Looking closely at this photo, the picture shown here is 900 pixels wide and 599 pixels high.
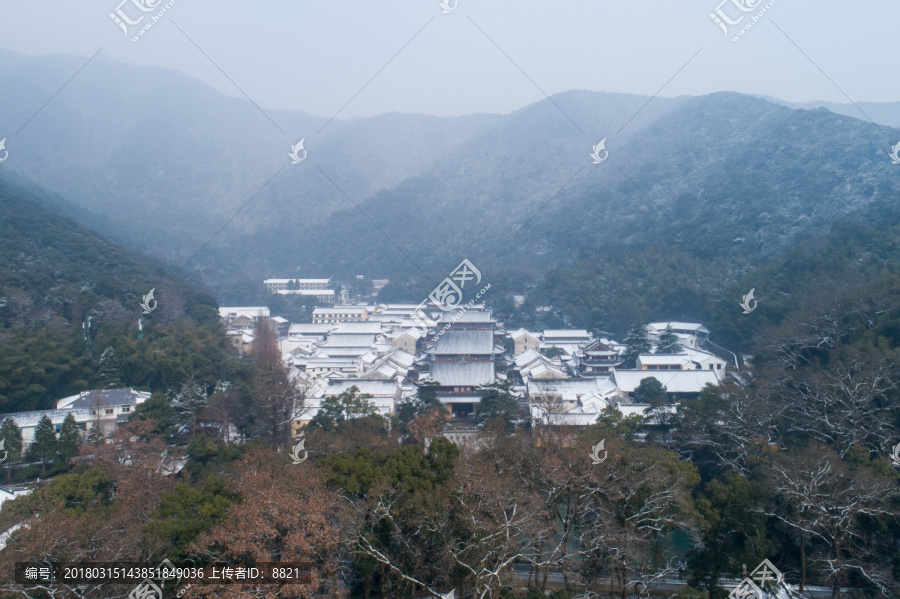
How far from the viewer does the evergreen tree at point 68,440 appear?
31.0 ft

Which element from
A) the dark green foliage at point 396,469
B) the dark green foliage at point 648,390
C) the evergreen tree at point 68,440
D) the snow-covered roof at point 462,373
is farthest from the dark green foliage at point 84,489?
the dark green foliage at point 648,390

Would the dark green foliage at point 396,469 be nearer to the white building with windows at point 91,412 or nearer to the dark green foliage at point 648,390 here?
the white building with windows at point 91,412

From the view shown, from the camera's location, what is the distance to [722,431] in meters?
8.88

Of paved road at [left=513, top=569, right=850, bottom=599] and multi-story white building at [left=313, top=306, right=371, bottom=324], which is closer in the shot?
paved road at [left=513, top=569, right=850, bottom=599]

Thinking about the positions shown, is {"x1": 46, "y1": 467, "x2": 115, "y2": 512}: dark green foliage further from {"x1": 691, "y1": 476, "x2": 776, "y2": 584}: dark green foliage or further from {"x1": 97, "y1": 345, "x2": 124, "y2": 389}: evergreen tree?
{"x1": 691, "y1": 476, "x2": 776, "y2": 584}: dark green foliage

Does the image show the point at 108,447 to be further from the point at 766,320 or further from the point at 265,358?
the point at 766,320

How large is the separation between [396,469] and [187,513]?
221cm

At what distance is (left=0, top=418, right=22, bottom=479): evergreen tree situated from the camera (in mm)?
9211

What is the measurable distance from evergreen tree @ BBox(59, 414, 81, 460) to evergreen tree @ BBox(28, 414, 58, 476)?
0.12 m

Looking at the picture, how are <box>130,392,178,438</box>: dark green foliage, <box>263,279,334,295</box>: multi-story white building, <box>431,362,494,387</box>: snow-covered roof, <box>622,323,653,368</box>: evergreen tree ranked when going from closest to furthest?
<box>130,392,178,438</box>: dark green foliage
<box>431,362,494,387</box>: snow-covered roof
<box>622,323,653,368</box>: evergreen tree
<box>263,279,334,295</box>: multi-story white building

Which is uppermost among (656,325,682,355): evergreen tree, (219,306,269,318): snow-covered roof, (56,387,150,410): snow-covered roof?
(219,306,269,318): snow-covered roof

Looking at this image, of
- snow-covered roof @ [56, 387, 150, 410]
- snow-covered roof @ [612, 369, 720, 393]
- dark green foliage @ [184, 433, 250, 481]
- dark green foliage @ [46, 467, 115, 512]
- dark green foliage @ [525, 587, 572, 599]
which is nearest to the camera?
dark green foliage @ [525, 587, 572, 599]

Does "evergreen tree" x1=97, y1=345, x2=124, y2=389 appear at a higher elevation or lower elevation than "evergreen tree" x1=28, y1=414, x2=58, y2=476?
higher

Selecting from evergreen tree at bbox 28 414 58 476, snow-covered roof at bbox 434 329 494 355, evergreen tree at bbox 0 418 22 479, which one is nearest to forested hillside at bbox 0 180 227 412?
evergreen tree at bbox 0 418 22 479
